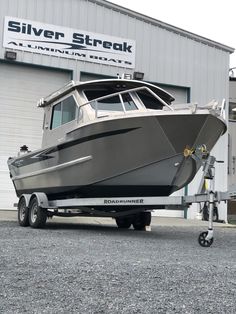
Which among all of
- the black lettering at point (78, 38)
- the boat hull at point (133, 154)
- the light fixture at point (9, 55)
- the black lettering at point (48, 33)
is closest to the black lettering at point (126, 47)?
the black lettering at point (78, 38)

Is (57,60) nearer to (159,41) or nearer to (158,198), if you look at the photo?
(159,41)

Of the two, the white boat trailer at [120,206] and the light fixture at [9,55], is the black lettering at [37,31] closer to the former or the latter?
the light fixture at [9,55]

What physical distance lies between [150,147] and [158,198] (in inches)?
37.3

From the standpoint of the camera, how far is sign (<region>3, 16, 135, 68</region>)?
55.5ft

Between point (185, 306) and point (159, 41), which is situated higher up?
point (159, 41)

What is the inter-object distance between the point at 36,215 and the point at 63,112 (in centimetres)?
233

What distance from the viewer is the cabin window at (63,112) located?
10648 mm

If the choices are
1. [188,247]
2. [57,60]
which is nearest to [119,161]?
[188,247]

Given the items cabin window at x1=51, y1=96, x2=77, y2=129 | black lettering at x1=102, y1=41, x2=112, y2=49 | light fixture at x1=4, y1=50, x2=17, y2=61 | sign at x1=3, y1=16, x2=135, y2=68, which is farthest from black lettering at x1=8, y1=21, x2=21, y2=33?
cabin window at x1=51, y1=96, x2=77, y2=129

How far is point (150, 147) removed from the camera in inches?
363

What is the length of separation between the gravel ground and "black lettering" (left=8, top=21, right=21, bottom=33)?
10.6 m

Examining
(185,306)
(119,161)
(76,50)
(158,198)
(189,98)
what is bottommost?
(185,306)

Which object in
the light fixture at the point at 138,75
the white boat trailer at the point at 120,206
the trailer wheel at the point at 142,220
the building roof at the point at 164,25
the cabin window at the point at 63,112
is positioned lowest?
the trailer wheel at the point at 142,220

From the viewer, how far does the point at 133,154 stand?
30.8ft
